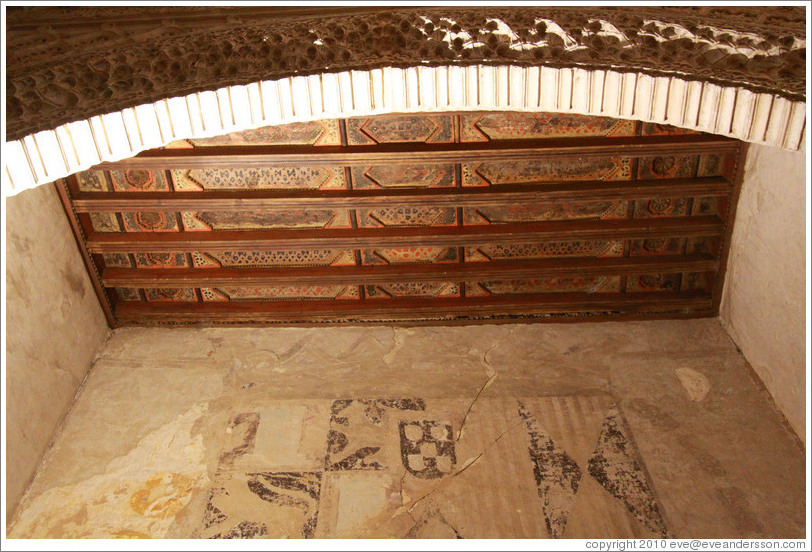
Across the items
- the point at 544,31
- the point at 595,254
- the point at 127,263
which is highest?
the point at 544,31

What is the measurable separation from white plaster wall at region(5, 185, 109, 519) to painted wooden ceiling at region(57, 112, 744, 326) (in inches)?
7.7

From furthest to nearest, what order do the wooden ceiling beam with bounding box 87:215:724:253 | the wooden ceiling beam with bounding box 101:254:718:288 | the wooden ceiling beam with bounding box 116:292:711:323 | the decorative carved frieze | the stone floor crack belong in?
the wooden ceiling beam with bounding box 116:292:711:323, the wooden ceiling beam with bounding box 101:254:718:288, the wooden ceiling beam with bounding box 87:215:724:253, the stone floor crack, the decorative carved frieze

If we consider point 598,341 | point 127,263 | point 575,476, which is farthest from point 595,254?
point 127,263

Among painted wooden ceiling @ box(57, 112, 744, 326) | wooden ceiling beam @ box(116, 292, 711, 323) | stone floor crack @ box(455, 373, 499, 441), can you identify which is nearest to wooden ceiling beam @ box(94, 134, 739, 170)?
painted wooden ceiling @ box(57, 112, 744, 326)

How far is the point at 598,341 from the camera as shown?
4.84 m

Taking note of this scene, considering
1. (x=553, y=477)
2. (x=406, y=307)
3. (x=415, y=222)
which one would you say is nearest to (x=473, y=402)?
(x=553, y=477)

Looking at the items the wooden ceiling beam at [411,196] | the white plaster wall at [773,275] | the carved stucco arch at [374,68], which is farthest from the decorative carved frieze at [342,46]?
the wooden ceiling beam at [411,196]

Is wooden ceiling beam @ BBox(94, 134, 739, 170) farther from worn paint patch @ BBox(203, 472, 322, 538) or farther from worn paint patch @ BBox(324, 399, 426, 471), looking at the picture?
worn paint patch @ BBox(203, 472, 322, 538)

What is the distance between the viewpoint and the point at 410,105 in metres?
2.39

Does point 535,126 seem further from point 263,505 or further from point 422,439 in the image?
point 263,505

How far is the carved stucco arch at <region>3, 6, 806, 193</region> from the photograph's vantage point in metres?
2.07

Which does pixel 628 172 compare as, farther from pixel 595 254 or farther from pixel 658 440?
pixel 658 440

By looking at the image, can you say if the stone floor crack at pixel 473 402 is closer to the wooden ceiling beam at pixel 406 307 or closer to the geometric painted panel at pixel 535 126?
the wooden ceiling beam at pixel 406 307

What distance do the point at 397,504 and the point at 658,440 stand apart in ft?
5.12
